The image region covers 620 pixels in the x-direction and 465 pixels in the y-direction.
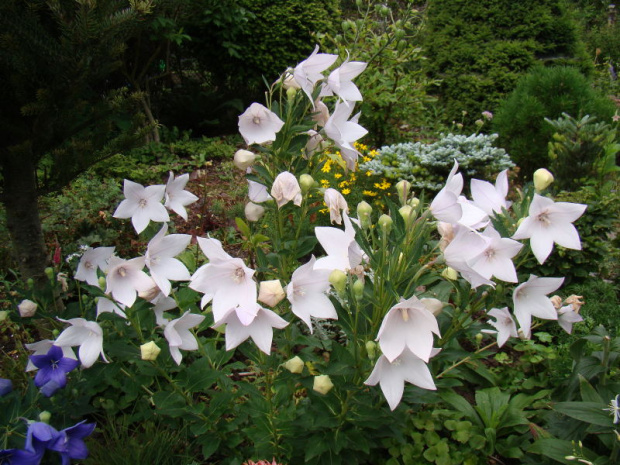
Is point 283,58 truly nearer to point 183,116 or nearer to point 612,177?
point 183,116

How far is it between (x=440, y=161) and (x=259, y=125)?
8.84 ft

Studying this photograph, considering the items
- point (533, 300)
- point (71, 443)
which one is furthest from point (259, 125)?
point (71, 443)

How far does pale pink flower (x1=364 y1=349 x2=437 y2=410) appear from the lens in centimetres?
124

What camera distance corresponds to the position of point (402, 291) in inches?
54.9

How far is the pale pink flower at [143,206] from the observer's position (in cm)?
165

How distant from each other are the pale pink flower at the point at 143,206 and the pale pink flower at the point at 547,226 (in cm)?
113

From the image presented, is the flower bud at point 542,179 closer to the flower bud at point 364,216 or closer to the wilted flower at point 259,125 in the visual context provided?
the flower bud at point 364,216

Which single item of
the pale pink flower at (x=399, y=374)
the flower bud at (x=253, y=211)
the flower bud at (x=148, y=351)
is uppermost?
the flower bud at (x=253, y=211)

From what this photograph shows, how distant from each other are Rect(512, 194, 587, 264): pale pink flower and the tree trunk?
6.24ft

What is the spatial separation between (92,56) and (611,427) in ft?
7.31

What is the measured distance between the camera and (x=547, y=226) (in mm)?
1406

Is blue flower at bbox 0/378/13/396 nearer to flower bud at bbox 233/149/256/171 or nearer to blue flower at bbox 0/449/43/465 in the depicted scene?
blue flower at bbox 0/449/43/465

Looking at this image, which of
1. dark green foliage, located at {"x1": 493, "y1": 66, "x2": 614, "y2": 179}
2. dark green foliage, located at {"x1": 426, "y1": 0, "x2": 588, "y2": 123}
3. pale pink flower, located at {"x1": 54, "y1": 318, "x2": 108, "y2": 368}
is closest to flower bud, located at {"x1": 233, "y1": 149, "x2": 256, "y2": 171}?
pale pink flower, located at {"x1": 54, "y1": 318, "x2": 108, "y2": 368}

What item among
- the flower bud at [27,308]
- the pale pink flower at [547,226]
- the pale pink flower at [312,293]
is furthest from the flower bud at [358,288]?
the flower bud at [27,308]
